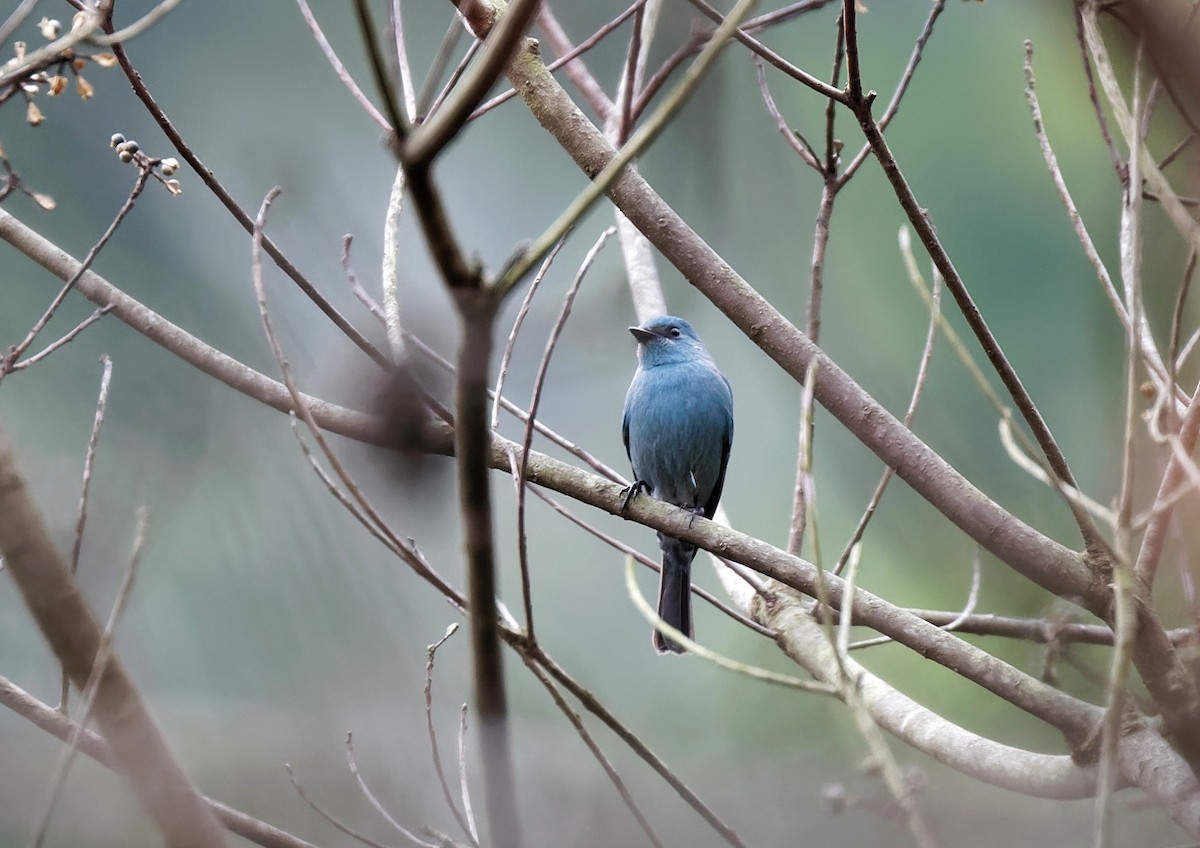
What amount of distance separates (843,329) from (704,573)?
187 cm

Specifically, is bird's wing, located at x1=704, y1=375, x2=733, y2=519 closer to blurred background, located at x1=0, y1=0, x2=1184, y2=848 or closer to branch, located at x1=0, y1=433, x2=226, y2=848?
blurred background, located at x1=0, y1=0, x2=1184, y2=848

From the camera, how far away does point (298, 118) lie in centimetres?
614

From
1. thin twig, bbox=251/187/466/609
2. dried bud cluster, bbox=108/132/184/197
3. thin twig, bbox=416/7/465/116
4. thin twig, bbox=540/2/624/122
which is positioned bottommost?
thin twig, bbox=251/187/466/609

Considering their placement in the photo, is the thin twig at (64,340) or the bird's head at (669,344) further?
the bird's head at (669,344)

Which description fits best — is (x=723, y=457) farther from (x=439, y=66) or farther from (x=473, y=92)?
(x=473, y=92)

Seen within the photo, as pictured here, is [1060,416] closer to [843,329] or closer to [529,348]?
[843,329]

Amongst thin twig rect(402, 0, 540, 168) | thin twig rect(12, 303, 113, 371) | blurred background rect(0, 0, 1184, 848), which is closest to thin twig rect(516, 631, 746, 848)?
thin twig rect(402, 0, 540, 168)

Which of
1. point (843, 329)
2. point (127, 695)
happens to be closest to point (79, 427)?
point (843, 329)

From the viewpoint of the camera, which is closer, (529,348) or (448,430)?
(448,430)

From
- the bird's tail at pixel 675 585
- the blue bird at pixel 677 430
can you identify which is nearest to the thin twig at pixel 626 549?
the bird's tail at pixel 675 585

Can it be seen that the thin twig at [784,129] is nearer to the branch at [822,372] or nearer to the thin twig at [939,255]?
the branch at [822,372]

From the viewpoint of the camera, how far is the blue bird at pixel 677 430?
5.12 meters

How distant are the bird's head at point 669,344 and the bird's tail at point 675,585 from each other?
936 mm

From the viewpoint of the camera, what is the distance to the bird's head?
5.20 meters
